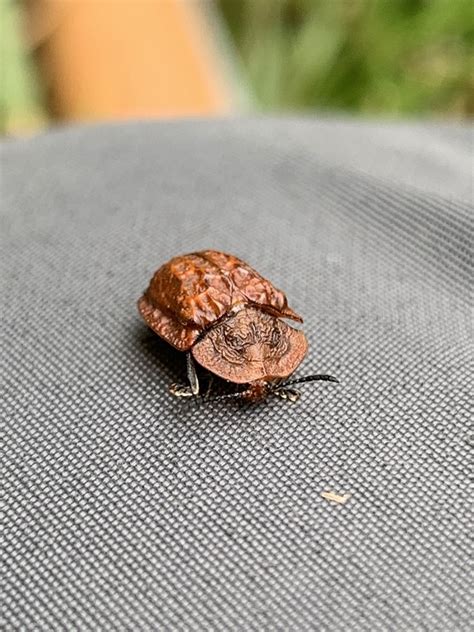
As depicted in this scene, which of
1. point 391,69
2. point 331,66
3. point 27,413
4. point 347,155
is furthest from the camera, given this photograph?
point 331,66

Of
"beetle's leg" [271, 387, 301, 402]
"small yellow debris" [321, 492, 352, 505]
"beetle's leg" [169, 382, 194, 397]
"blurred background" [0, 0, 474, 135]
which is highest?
"blurred background" [0, 0, 474, 135]

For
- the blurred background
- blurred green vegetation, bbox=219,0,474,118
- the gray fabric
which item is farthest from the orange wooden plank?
the gray fabric

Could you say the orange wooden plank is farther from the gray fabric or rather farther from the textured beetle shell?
the textured beetle shell

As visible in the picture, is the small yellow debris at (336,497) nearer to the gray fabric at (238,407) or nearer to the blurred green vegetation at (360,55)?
the gray fabric at (238,407)

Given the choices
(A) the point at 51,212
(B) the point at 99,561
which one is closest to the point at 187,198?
(A) the point at 51,212

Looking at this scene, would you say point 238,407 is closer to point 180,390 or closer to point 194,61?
point 180,390

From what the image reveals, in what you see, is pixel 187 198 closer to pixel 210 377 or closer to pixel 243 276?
pixel 243 276

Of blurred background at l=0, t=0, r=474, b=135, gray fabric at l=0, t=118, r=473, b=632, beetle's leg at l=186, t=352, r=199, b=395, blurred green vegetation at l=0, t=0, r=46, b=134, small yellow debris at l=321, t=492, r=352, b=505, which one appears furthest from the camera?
blurred background at l=0, t=0, r=474, b=135
